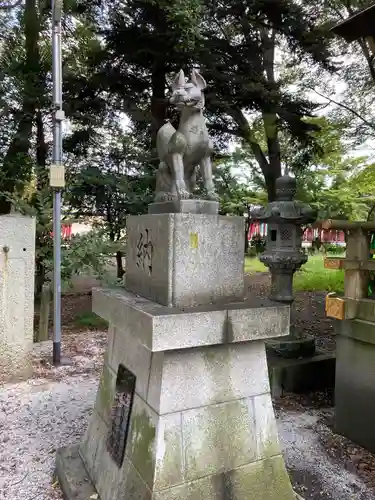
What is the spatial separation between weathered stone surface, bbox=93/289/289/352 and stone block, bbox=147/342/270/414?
15 cm

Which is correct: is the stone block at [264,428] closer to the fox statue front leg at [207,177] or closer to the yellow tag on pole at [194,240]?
the yellow tag on pole at [194,240]

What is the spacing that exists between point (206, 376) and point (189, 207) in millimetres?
1043

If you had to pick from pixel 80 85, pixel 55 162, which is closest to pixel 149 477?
pixel 55 162

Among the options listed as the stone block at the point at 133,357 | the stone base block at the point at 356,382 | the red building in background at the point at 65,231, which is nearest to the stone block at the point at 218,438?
the stone block at the point at 133,357

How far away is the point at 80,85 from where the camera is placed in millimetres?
7859

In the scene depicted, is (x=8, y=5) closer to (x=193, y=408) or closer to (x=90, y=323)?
(x=90, y=323)

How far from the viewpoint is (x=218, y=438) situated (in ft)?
7.74

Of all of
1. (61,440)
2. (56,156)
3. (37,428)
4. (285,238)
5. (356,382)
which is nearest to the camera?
(61,440)

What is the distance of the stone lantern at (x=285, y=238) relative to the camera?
4910 millimetres

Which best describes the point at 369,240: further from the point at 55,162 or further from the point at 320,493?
the point at 55,162

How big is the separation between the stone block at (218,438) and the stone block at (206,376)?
0.20 ft

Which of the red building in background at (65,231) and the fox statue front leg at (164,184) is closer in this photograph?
the fox statue front leg at (164,184)

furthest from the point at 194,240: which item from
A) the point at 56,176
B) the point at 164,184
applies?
the point at 56,176

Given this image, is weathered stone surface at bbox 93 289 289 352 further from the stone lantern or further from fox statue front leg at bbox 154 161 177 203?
the stone lantern
